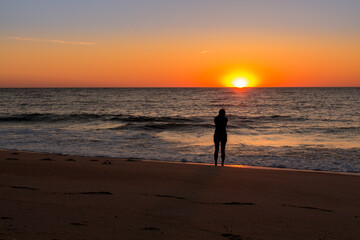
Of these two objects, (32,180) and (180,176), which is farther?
(180,176)

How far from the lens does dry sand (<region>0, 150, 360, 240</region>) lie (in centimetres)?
408

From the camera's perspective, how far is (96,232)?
12.9 feet

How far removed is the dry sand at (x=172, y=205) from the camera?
4.08 metres

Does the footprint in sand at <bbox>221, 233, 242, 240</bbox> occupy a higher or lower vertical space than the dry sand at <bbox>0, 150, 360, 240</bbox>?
higher

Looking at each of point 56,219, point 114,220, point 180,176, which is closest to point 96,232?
point 114,220

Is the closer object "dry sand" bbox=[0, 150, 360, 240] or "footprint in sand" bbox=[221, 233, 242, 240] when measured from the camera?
"footprint in sand" bbox=[221, 233, 242, 240]

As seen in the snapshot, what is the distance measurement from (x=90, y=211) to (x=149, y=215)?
35.2 inches

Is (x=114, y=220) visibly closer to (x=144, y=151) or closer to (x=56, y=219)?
(x=56, y=219)

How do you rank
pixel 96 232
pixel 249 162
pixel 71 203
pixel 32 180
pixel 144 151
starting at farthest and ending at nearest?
pixel 144 151, pixel 249 162, pixel 32 180, pixel 71 203, pixel 96 232

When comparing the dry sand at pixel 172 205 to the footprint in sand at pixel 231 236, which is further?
the dry sand at pixel 172 205

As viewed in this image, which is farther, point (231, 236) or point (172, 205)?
point (172, 205)

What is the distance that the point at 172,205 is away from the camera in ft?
17.1

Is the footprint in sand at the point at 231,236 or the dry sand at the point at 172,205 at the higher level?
the footprint in sand at the point at 231,236

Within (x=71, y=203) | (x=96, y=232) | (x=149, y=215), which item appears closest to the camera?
(x=96, y=232)
